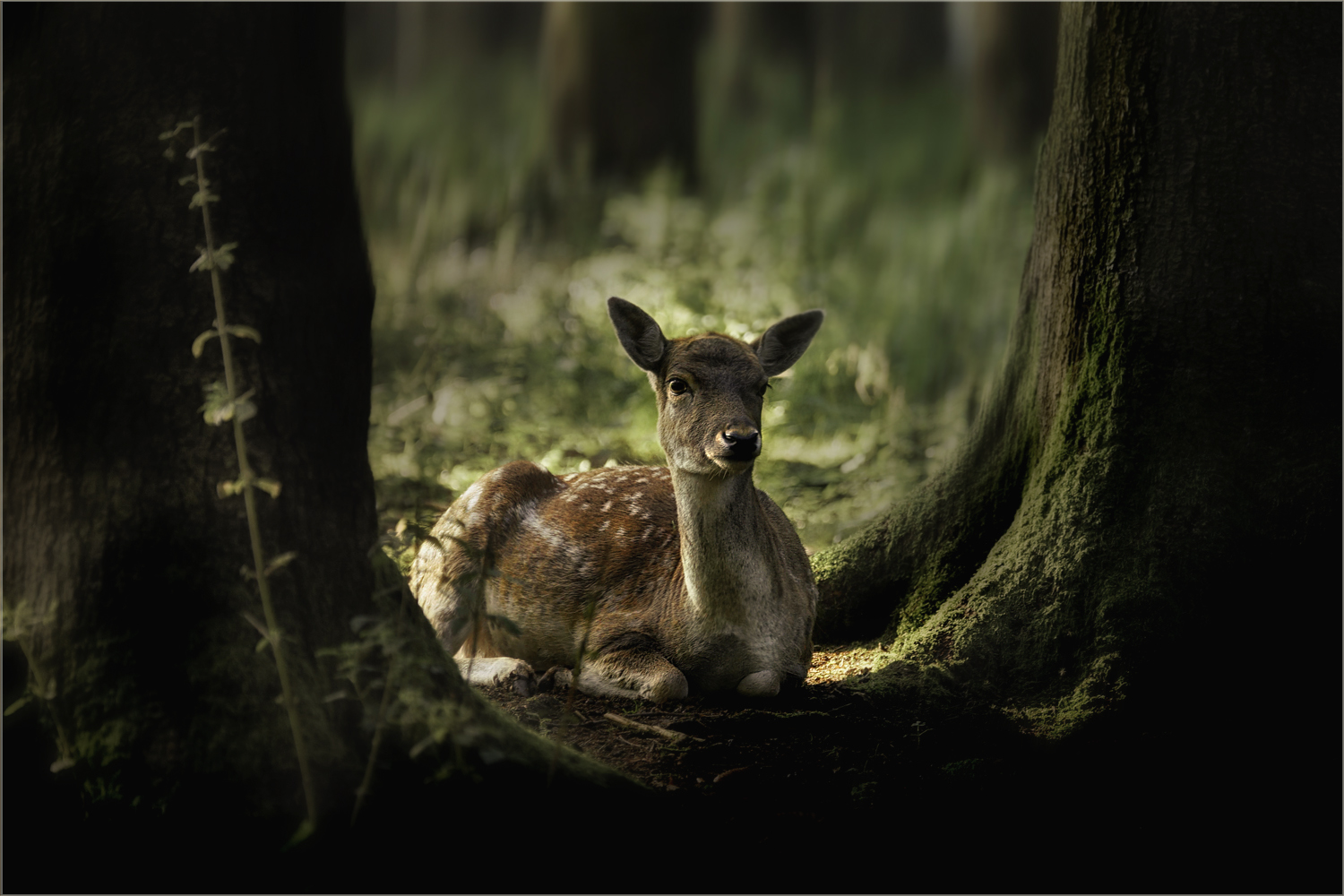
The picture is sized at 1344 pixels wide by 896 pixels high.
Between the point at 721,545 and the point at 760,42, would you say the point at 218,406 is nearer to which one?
the point at 721,545

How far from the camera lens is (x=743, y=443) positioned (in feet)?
14.5

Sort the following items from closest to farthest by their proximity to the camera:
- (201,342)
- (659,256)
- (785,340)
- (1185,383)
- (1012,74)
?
(201,342), (1185,383), (785,340), (659,256), (1012,74)

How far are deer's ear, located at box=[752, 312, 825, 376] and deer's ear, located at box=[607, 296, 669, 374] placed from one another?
1.51ft

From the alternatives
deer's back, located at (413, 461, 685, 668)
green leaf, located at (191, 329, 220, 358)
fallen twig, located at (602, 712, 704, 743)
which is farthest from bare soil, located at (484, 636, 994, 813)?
green leaf, located at (191, 329, 220, 358)

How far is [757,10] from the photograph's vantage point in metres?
24.0

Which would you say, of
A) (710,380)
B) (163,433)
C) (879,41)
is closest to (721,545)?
(710,380)

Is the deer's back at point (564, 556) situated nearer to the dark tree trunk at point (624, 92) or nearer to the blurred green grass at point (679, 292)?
the blurred green grass at point (679, 292)

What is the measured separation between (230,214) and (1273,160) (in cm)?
353

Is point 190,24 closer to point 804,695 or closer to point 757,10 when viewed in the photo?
point 804,695

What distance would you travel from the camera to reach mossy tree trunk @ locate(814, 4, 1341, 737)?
4.03m

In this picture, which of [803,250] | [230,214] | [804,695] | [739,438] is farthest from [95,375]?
[803,250]

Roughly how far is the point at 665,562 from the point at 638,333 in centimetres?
112

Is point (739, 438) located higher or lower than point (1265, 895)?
higher

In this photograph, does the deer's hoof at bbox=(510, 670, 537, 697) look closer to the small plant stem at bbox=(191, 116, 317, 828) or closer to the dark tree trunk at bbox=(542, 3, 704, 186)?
the small plant stem at bbox=(191, 116, 317, 828)
